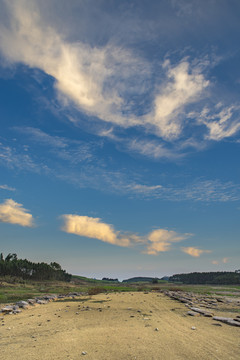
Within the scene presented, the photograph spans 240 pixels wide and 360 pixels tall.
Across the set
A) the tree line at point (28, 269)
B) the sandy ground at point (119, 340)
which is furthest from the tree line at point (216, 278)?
the sandy ground at point (119, 340)

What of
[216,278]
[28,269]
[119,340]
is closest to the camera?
[119,340]

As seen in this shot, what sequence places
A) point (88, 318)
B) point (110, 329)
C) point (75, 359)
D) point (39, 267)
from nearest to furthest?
point (75, 359) → point (110, 329) → point (88, 318) → point (39, 267)

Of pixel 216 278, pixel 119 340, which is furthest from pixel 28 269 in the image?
pixel 216 278

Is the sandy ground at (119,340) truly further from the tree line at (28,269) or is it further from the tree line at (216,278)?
the tree line at (216,278)

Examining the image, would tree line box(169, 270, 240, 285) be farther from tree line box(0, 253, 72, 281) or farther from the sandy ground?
the sandy ground

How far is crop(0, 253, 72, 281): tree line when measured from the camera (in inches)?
3350

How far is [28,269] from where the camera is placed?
316 ft

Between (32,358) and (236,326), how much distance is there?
35.0 ft

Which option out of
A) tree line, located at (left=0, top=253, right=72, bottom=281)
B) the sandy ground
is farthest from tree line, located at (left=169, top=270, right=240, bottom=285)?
the sandy ground

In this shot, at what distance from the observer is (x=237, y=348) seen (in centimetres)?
798

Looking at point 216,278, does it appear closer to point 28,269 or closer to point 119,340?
point 28,269

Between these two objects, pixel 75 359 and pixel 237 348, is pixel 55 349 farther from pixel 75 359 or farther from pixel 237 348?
pixel 237 348

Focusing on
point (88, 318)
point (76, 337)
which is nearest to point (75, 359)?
point (76, 337)

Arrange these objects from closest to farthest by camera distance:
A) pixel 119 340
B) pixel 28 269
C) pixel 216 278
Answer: pixel 119 340 → pixel 28 269 → pixel 216 278
